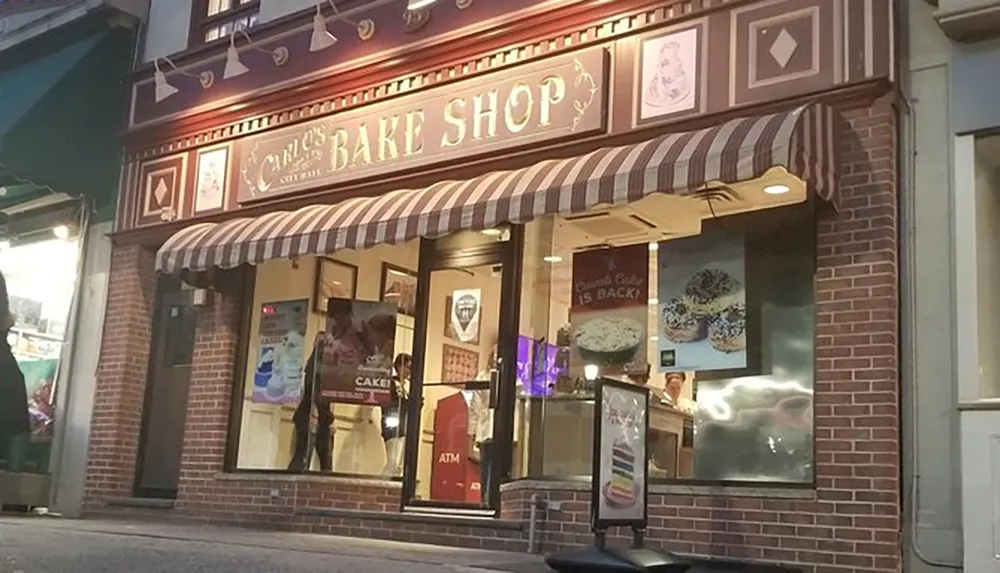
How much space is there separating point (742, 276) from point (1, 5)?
10.2 m

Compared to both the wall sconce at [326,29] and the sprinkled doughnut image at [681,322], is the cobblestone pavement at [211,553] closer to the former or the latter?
the sprinkled doughnut image at [681,322]

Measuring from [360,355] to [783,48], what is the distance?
467cm

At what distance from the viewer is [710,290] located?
287 inches

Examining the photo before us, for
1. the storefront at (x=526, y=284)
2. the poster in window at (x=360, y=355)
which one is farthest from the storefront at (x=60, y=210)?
the poster in window at (x=360, y=355)

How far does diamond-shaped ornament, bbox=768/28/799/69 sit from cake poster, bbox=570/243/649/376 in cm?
162

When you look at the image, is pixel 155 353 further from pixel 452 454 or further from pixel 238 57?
pixel 452 454

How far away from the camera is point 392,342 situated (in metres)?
9.69

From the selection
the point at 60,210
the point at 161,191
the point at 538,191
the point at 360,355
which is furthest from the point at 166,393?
the point at 538,191

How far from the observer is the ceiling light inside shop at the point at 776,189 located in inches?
278

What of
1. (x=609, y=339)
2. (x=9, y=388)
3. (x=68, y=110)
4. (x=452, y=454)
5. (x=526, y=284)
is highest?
(x=68, y=110)

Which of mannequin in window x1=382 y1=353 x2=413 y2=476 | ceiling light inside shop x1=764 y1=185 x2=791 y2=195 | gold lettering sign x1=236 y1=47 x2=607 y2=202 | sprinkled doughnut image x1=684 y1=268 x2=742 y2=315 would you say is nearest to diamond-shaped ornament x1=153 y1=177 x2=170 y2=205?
gold lettering sign x1=236 y1=47 x2=607 y2=202

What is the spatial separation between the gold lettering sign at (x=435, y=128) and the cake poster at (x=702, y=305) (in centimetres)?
120

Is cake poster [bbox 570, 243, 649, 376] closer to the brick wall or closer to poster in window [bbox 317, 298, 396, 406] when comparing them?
poster in window [bbox 317, 298, 396, 406]

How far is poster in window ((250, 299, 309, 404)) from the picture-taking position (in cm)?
993
